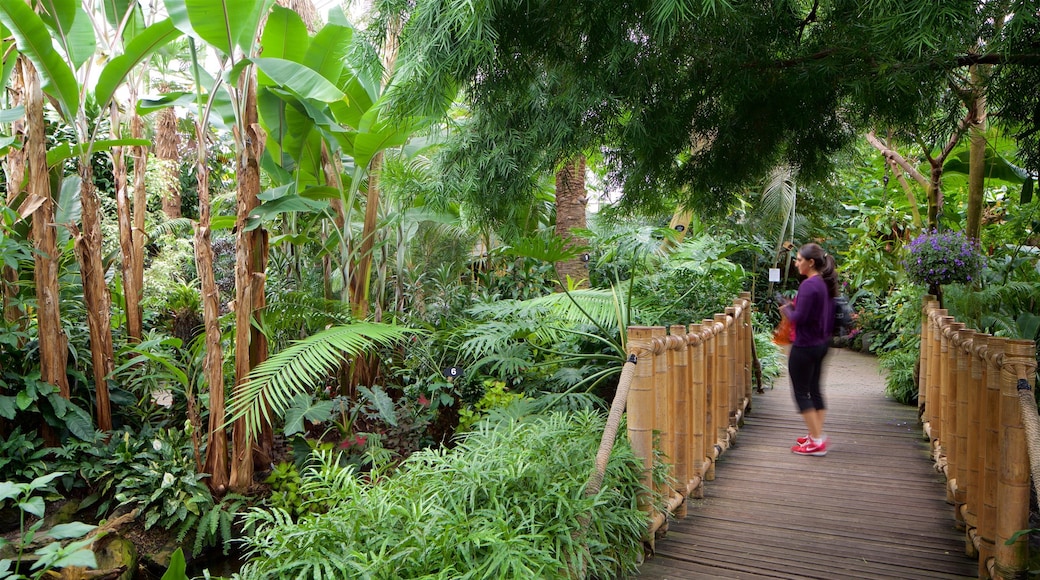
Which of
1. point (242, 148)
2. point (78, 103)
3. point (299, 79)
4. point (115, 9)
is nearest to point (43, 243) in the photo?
point (78, 103)

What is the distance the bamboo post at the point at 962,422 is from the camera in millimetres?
3377

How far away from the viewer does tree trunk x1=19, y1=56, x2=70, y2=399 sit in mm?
4273

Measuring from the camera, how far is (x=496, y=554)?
7.57 ft

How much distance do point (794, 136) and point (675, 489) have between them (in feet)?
6.30

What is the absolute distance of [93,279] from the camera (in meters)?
4.50

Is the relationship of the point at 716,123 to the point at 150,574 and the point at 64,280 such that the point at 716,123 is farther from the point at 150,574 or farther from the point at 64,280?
the point at 64,280

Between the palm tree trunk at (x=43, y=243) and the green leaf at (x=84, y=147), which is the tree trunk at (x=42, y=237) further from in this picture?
the green leaf at (x=84, y=147)

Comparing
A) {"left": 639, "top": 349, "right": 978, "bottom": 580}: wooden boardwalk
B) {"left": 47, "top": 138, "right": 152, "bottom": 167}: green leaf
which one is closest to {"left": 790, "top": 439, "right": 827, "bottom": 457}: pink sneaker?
{"left": 639, "top": 349, "right": 978, "bottom": 580}: wooden boardwalk

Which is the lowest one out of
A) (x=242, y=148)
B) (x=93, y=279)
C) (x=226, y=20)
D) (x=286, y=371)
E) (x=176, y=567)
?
(x=176, y=567)

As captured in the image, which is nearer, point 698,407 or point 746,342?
point 698,407

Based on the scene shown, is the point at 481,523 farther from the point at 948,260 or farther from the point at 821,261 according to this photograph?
the point at 948,260

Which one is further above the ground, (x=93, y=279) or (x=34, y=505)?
(x=93, y=279)

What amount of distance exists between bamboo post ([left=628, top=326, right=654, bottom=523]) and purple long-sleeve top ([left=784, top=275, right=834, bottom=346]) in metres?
1.70

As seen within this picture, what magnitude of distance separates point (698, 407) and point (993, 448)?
1.42 m
